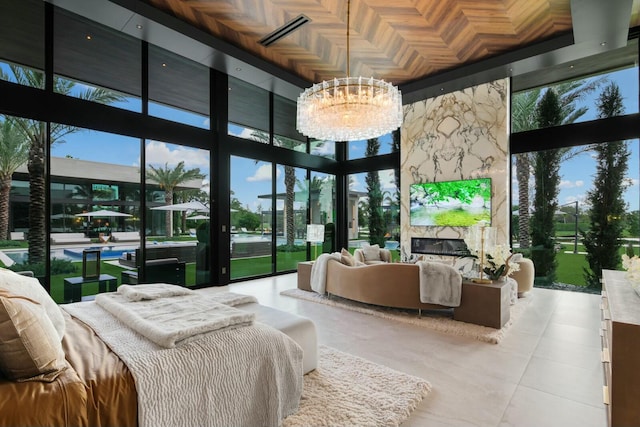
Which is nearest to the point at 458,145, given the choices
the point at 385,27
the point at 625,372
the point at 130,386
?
the point at 385,27

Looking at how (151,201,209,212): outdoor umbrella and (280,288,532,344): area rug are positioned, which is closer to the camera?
(280,288,532,344): area rug

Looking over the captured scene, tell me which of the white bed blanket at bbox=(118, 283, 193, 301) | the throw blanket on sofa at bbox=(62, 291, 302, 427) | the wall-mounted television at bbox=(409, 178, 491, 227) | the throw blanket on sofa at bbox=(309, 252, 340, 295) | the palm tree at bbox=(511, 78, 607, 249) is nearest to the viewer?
the throw blanket on sofa at bbox=(62, 291, 302, 427)

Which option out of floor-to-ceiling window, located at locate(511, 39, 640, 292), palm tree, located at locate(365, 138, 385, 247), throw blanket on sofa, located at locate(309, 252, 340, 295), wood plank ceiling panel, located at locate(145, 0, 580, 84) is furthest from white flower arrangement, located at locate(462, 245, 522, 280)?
palm tree, located at locate(365, 138, 385, 247)

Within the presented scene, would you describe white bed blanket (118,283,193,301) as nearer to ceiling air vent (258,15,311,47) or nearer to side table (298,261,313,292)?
side table (298,261,313,292)

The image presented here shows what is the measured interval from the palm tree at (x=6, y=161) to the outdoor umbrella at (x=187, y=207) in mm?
1822

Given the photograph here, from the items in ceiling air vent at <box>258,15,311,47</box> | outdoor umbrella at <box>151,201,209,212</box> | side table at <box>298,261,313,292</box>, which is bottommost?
side table at <box>298,261,313,292</box>

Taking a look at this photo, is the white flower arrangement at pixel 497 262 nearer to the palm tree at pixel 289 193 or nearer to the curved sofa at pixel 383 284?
the curved sofa at pixel 383 284

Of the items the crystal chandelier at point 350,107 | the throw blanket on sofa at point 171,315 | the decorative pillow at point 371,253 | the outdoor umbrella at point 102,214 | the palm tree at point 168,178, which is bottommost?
the decorative pillow at point 371,253

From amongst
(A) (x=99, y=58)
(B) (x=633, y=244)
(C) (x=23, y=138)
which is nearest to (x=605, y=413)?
(B) (x=633, y=244)

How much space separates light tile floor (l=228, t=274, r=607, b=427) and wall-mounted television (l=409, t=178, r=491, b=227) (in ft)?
8.33

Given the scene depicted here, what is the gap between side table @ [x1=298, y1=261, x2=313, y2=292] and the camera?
5.49m

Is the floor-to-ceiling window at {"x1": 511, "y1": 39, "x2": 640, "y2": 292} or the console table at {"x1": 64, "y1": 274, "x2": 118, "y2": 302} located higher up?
the floor-to-ceiling window at {"x1": 511, "y1": 39, "x2": 640, "y2": 292}

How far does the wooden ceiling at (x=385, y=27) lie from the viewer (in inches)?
160

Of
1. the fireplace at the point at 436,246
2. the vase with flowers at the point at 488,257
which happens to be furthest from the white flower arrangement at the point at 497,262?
the fireplace at the point at 436,246
